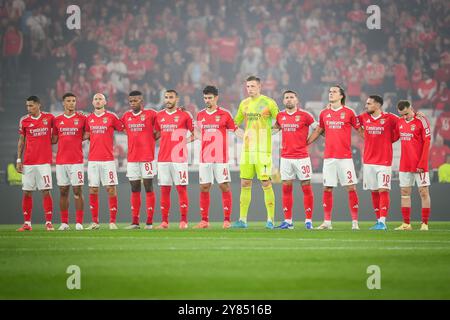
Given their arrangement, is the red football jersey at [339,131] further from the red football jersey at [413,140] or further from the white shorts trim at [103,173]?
the white shorts trim at [103,173]

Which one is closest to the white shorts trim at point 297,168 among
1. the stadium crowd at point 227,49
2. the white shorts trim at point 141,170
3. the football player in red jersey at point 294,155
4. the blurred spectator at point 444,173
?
the football player in red jersey at point 294,155

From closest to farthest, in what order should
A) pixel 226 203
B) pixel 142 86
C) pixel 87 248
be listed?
pixel 87 248
pixel 226 203
pixel 142 86

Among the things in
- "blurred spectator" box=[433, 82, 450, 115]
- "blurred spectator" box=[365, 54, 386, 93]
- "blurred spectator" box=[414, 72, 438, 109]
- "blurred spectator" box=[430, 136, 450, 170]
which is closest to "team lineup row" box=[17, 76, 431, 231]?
"blurred spectator" box=[430, 136, 450, 170]

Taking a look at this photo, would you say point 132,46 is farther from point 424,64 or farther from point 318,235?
point 318,235

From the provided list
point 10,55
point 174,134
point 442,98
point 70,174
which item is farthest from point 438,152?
point 10,55

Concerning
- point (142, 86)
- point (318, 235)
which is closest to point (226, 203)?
point (318, 235)

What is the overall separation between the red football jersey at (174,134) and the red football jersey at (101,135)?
2.61 feet

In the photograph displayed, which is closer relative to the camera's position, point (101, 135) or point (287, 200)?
point (287, 200)

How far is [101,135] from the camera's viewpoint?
14.3 m

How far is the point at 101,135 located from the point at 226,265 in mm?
5700

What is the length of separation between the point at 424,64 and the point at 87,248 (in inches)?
634

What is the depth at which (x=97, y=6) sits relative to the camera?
84.3ft

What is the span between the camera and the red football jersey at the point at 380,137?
1391 centimetres

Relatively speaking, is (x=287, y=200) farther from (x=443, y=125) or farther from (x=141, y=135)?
(x=443, y=125)
